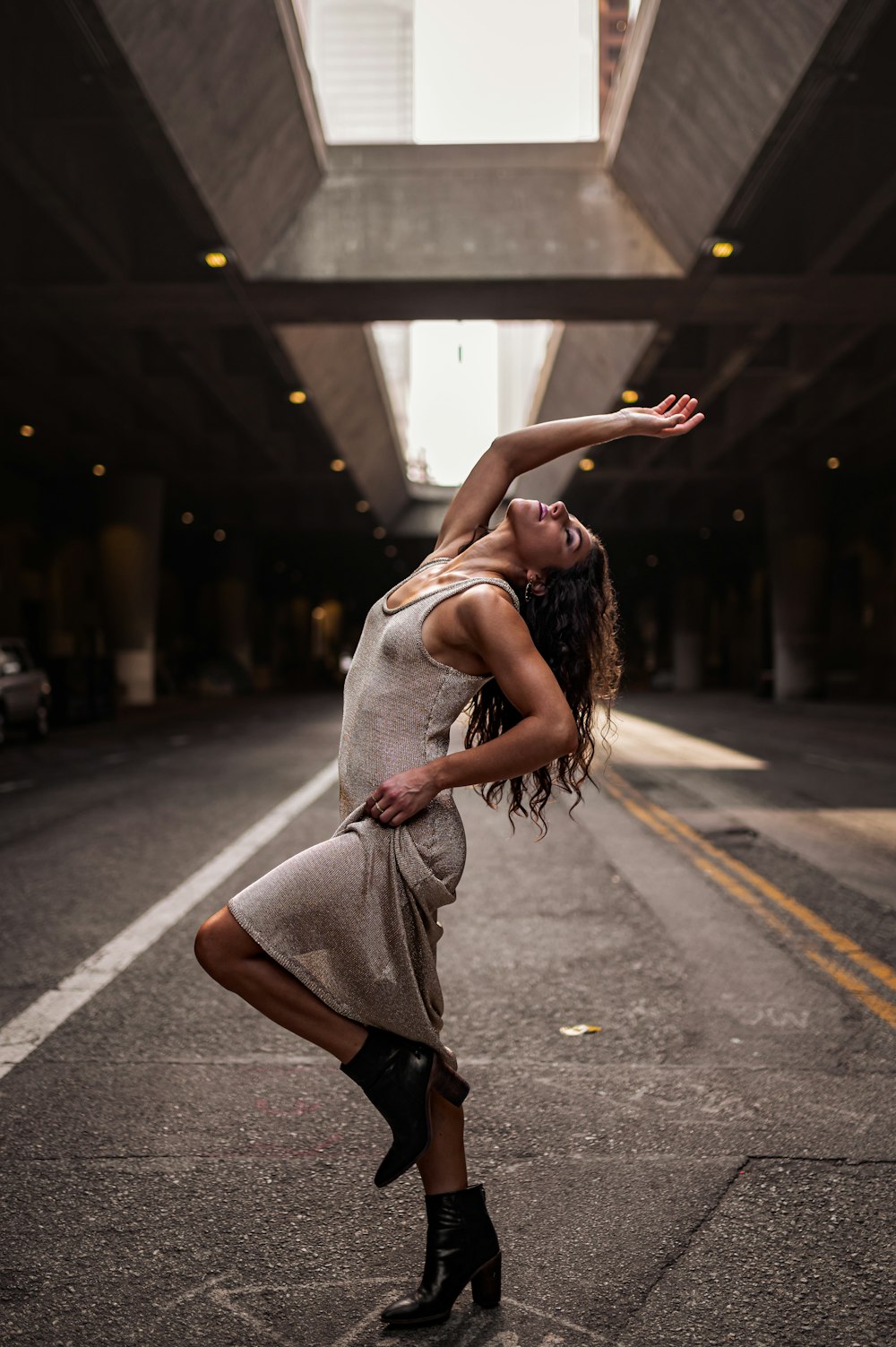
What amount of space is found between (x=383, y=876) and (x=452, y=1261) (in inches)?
36.3

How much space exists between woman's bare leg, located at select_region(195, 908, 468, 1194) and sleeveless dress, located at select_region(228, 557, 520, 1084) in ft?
0.15

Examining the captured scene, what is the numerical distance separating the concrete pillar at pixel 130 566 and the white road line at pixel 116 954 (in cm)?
3045

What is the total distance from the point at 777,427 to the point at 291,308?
1992 cm

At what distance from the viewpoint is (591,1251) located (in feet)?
10.6

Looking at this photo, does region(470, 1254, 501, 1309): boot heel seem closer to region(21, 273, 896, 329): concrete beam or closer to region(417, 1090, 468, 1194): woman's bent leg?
region(417, 1090, 468, 1194): woman's bent leg

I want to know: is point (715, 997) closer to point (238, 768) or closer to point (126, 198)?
point (238, 768)

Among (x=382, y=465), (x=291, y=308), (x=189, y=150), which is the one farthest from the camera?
(x=382, y=465)

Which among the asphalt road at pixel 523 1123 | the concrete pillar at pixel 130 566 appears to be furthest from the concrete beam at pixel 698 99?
the concrete pillar at pixel 130 566

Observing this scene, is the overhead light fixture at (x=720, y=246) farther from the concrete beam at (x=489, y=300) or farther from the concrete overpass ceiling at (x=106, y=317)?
the concrete overpass ceiling at (x=106, y=317)

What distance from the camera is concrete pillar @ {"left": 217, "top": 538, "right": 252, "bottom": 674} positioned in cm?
6369

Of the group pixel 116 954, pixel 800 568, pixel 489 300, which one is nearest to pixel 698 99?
pixel 489 300

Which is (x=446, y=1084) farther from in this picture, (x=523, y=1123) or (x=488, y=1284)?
(x=523, y=1123)

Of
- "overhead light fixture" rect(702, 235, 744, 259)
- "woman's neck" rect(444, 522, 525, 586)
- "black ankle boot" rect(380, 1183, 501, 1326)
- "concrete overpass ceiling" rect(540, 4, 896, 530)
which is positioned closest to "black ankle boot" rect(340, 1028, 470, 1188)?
"black ankle boot" rect(380, 1183, 501, 1326)

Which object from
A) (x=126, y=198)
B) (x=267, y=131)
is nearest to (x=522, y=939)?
(x=267, y=131)
